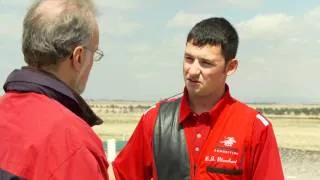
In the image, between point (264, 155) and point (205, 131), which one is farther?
point (205, 131)

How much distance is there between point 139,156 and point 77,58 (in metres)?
1.54

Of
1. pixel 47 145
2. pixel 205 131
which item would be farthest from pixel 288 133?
pixel 47 145

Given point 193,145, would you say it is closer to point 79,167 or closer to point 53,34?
point 53,34

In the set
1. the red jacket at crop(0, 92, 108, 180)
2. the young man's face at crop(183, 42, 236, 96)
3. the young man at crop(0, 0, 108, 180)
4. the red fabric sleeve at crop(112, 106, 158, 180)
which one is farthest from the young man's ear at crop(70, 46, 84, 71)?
the red fabric sleeve at crop(112, 106, 158, 180)

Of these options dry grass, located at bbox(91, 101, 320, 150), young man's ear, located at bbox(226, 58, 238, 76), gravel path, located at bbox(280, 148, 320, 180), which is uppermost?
young man's ear, located at bbox(226, 58, 238, 76)

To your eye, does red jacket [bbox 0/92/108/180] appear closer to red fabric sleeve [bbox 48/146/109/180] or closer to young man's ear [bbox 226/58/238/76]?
red fabric sleeve [bbox 48/146/109/180]

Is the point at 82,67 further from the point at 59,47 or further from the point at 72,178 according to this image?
the point at 72,178

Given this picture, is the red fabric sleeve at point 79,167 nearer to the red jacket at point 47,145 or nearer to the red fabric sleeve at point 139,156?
the red jacket at point 47,145

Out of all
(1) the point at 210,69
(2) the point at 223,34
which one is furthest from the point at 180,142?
(2) the point at 223,34

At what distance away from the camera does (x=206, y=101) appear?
3.88 meters

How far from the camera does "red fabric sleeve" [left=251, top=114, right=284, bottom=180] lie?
11.7 feet

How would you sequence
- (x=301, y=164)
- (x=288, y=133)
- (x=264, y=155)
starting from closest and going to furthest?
(x=264, y=155) < (x=301, y=164) < (x=288, y=133)

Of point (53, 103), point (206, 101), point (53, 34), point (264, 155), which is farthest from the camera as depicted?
point (206, 101)

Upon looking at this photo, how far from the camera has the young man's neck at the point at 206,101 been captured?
3.87 metres
